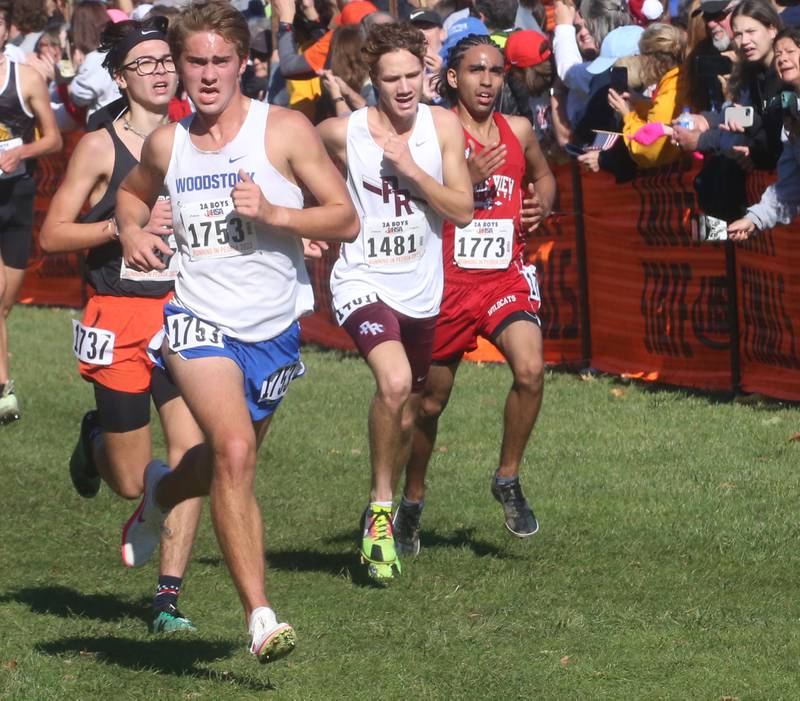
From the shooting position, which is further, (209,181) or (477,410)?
(477,410)

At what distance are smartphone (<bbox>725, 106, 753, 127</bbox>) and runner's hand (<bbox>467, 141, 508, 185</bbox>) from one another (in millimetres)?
2550

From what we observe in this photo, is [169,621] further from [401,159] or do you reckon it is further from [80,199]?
[401,159]

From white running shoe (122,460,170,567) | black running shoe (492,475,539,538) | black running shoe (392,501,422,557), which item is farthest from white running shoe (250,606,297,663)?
black running shoe (492,475,539,538)

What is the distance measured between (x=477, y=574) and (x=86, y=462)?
6.50 feet

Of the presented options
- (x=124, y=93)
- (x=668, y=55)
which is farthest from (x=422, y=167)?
(x=668, y=55)

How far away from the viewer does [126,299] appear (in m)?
7.35

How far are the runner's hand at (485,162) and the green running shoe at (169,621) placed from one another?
239 centimetres

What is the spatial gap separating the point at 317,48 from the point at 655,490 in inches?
271

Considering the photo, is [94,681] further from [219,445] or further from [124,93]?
[124,93]

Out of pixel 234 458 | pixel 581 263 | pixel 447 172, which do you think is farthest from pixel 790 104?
pixel 234 458

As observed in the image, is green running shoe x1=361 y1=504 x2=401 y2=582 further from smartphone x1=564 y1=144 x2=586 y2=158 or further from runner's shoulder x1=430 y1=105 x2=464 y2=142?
smartphone x1=564 y1=144 x2=586 y2=158

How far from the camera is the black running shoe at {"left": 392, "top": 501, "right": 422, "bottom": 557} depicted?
7902 mm

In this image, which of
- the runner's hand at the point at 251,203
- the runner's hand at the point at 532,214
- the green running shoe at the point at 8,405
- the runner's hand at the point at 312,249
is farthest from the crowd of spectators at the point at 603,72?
the green running shoe at the point at 8,405

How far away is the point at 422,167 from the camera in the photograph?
7.51m
